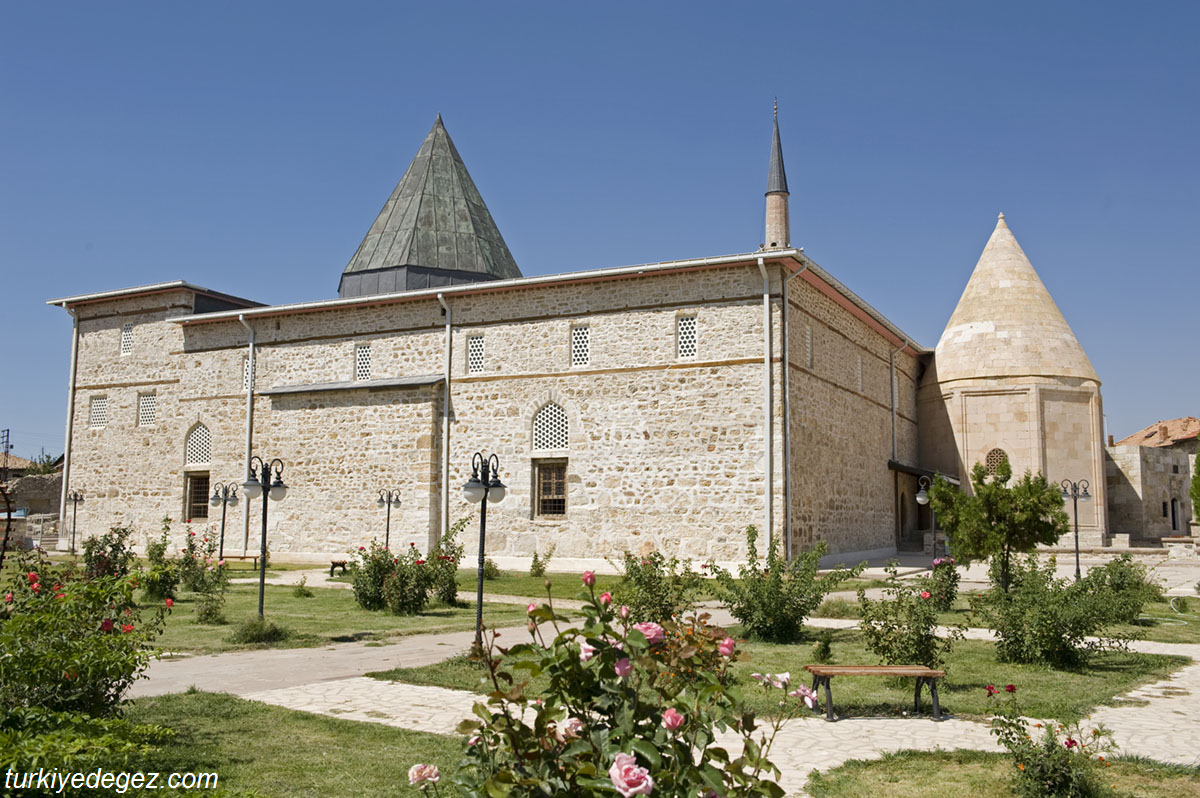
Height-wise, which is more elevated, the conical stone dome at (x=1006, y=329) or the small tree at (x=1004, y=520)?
the conical stone dome at (x=1006, y=329)

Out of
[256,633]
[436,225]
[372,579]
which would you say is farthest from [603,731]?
[436,225]

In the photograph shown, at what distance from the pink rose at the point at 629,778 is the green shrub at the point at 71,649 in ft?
10.9

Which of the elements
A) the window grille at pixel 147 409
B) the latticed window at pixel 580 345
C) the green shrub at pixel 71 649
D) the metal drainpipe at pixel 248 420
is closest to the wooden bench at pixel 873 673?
the green shrub at pixel 71 649

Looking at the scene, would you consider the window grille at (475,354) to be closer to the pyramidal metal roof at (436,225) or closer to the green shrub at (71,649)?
the pyramidal metal roof at (436,225)

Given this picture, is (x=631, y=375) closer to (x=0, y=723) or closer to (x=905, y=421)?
(x=905, y=421)

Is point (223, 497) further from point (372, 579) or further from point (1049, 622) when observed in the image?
point (1049, 622)

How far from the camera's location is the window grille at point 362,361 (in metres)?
22.8

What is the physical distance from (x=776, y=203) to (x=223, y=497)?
19.0 m

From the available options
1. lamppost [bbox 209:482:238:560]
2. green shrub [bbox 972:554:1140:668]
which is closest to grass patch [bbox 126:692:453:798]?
green shrub [bbox 972:554:1140:668]

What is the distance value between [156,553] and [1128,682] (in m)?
13.7

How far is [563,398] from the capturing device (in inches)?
806

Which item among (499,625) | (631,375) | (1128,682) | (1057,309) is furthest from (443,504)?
(1057,309)

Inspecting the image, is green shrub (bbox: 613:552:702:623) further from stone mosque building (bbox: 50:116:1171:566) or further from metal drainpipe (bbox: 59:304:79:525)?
metal drainpipe (bbox: 59:304:79:525)

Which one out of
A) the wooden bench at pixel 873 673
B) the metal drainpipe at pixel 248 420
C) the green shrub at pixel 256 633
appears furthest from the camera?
the metal drainpipe at pixel 248 420
